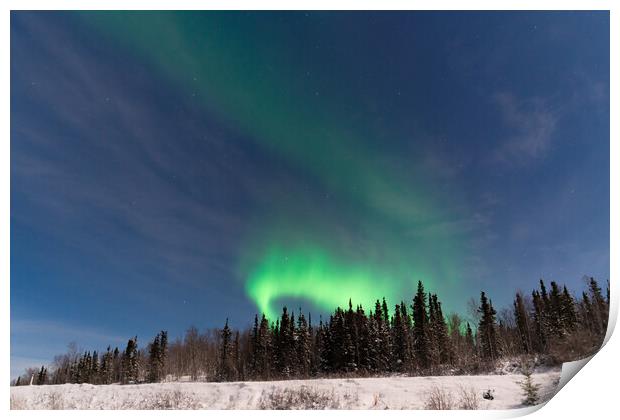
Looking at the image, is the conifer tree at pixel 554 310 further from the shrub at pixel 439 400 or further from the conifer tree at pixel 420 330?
the conifer tree at pixel 420 330

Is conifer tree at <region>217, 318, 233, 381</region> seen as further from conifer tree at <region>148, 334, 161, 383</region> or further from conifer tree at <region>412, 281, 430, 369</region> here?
conifer tree at <region>412, 281, 430, 369</region>

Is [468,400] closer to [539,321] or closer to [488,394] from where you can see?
[488,394]

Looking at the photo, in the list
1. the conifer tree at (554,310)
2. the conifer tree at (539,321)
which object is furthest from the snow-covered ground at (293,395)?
the conifer tree at (554,310)

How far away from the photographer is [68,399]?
20.6 meters

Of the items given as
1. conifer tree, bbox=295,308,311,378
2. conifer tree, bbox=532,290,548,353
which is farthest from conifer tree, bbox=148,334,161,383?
conifer tree, bbox=532,290,548,353

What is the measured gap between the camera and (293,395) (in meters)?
19.5

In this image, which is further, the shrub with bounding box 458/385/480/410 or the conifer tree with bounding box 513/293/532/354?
the conifer tree with bounding box 513/293/532/354

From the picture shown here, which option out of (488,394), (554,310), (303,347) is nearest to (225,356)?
(303,347)

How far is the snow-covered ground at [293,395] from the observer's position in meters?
17.3

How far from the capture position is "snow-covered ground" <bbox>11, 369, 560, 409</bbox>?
680 inches
